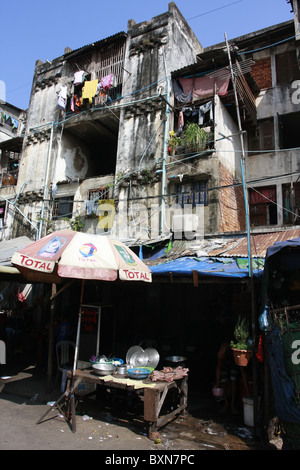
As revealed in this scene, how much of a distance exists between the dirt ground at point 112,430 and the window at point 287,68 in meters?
14.7

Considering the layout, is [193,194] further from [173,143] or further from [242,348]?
[242,348]

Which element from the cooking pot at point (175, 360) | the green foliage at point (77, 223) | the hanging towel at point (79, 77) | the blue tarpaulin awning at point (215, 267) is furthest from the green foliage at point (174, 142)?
the cooking pot at point (175, 360)

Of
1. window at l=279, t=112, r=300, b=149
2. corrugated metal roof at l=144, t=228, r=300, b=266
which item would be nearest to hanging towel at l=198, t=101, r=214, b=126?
window at l=279, t=112, r=300, b=149

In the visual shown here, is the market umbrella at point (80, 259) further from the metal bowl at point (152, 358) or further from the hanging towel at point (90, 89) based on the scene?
the hanging towel at point (90, 89)

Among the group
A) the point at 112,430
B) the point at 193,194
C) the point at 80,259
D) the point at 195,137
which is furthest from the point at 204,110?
the point at 112,430

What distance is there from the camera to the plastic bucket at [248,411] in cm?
646

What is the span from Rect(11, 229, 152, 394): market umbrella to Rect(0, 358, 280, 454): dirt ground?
9.16 ft

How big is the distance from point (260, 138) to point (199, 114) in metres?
3.45

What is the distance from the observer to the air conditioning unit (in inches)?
515

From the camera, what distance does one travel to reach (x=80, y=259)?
644cm

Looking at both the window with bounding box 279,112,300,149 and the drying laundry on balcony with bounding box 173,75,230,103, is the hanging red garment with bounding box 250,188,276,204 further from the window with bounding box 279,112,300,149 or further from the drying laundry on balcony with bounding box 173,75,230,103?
the drying laundry on balcony with bounding box 173,75,230,103

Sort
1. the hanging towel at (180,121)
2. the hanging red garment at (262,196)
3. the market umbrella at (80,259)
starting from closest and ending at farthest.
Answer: the market umbrella at (80,259)
the hanging red garment at (262,196)
the hanging towel at (180,121)

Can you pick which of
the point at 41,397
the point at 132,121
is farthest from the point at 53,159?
the point at 41,397
